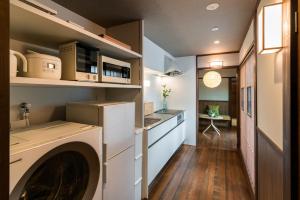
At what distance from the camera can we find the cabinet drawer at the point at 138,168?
6.05 feet

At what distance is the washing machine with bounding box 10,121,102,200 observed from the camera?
74 cm

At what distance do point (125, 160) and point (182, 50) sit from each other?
2.82 meters

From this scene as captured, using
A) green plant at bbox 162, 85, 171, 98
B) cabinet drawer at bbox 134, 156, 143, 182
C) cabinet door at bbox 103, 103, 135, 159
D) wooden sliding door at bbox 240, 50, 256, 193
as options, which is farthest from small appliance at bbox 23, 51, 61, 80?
green plant at bbox 162, 85, 171, 98

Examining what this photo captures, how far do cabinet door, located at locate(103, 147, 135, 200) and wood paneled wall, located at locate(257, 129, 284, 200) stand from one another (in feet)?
3.91

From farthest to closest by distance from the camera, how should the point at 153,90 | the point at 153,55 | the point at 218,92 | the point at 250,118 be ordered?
the point at 218,92 < the point at 153,90 < the point at 153,55 < the point at 250,118

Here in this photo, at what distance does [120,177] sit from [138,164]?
461mm

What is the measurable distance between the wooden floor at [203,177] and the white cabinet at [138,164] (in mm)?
367

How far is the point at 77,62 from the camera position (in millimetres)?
1225

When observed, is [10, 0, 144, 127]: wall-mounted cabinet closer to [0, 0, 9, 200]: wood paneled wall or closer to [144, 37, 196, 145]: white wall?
[0, 0, 9, 200]: wood paneled wall

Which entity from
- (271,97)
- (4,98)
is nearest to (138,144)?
(271,97)

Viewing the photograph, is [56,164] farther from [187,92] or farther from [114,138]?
[187,92]

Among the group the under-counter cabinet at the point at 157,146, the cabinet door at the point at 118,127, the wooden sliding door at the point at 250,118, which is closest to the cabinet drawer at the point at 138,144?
the under-counter cabinet at the point at 157,146

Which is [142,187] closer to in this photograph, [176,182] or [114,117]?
[176,182]

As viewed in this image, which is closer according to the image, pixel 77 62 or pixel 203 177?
pixel 77 62
